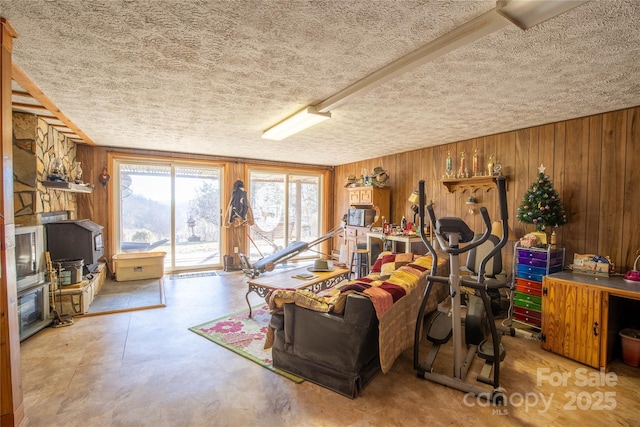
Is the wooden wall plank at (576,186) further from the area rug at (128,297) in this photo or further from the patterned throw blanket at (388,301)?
the area rug at (128,297)

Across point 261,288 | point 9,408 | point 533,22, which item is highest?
point 533,22

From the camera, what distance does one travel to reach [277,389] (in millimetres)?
2252

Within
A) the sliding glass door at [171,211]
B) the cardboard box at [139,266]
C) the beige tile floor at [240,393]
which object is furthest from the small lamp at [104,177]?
the beige tile floor at [240,393]

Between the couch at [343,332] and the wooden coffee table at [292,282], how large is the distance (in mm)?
884

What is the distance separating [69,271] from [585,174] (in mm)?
6123

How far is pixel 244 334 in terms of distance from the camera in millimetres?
3154

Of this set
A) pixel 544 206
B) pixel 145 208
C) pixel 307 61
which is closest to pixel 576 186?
pixel 544 206

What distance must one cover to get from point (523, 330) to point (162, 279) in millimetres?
5421

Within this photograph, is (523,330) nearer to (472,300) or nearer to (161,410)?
(472,300)

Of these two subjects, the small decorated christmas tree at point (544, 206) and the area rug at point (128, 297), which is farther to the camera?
the area rug at point (128, 297)

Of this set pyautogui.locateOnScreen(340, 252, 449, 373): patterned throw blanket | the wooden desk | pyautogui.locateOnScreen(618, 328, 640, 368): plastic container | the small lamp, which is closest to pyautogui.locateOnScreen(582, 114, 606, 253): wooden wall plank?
the wooden desk

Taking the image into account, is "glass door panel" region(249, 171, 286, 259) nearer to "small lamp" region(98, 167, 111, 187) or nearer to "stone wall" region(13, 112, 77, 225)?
"small lamp" region(98, 167, 111, 187)

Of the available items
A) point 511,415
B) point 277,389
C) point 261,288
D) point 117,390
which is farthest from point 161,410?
point 511,415

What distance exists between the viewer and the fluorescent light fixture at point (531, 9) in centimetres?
135
